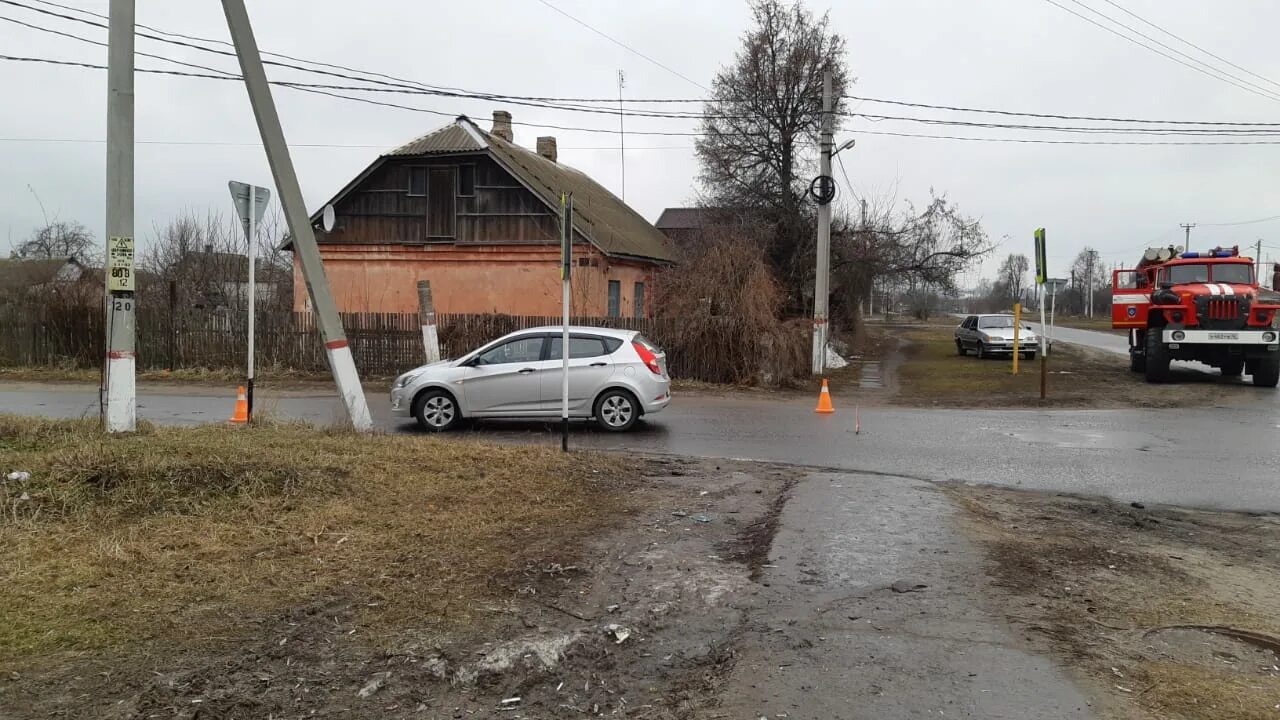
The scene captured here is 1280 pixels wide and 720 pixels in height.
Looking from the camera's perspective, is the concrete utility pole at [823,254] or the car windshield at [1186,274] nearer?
the car windshield at [1186,274]

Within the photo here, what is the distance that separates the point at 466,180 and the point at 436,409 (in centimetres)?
1638

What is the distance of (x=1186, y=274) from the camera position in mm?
18734

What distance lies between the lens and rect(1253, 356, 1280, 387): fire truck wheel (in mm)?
17312

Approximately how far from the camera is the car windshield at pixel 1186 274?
18516 mm

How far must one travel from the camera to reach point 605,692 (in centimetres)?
371

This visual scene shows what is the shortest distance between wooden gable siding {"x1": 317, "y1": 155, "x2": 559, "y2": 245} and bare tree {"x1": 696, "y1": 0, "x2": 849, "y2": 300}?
29.3 feet

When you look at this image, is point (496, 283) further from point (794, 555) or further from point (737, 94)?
point (794, 555)

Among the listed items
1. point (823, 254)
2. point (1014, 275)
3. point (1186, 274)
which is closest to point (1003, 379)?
point (1186, 274)

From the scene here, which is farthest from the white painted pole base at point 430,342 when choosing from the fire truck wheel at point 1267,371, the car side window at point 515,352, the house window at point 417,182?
the fire truck wheel at point 1267,371

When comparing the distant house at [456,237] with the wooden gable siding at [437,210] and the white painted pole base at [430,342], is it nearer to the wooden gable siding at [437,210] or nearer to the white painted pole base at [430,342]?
the wooden gable siding at [437,210]

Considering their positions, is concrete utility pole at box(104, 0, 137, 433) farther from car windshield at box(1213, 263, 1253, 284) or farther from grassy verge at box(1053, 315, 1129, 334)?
grassy verge at box(1053, 315, 1129, 334)

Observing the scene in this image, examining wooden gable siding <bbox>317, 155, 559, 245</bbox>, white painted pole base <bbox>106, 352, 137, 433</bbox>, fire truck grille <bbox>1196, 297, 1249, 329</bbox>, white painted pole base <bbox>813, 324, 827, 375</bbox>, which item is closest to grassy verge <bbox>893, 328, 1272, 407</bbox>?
fire truck grille <bbox>1196, 297, 1249, 329</bbox>

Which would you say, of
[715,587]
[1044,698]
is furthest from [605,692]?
[1044,698]

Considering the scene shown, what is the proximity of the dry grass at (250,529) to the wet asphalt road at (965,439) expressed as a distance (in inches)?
131
